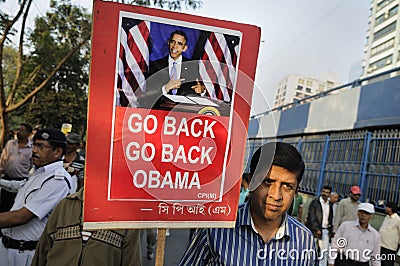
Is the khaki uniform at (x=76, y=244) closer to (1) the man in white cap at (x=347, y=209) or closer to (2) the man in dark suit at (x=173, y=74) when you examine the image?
(2) the man in dark suit at (x=173, y=74)

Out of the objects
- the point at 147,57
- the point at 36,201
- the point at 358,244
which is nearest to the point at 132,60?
the point at 147,57

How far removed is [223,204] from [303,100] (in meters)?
14.0

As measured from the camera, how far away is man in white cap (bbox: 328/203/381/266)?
483 cm

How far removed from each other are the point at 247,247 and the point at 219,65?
0.81m

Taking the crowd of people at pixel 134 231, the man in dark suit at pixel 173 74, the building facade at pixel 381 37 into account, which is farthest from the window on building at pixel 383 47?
the man in dark suit at pixel 173 74

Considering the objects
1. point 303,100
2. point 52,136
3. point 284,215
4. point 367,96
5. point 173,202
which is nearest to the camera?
point 173,202

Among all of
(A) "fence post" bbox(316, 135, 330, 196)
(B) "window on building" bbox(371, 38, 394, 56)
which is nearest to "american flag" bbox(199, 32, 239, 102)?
(A) "fence post" bbox(316, 135, 330, 196)

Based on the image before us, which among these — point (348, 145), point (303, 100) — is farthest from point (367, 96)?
point (303, 100)

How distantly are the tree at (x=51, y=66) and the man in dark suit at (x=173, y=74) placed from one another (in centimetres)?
746

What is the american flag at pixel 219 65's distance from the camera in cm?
179

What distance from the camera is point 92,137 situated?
1.66 metres

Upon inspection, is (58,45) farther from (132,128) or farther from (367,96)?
(132,128)

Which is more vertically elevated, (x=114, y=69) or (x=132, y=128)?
(x=114, y=69)

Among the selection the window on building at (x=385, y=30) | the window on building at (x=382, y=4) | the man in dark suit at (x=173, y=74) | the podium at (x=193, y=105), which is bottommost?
the podium at (x=193, y=105)
